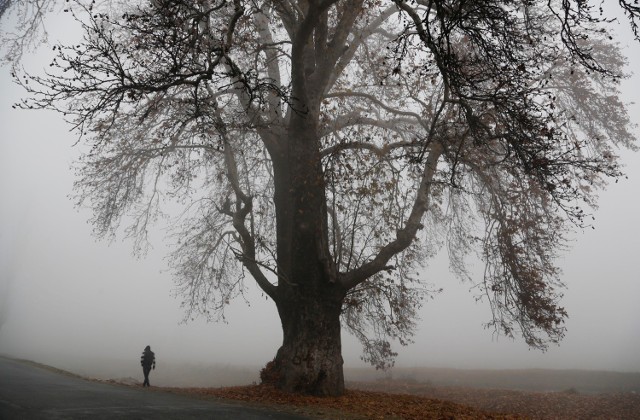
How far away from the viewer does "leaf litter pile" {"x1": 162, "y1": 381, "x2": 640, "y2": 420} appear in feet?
23.7

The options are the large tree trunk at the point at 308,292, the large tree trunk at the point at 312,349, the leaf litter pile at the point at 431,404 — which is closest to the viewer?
the leaf litter pile at the point at 431,404

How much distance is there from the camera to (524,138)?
6.42 m

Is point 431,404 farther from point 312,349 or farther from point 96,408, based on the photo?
point 96,408

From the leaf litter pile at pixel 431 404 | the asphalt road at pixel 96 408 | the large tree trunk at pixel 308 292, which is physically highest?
the large tree trunk at pixel 308 292

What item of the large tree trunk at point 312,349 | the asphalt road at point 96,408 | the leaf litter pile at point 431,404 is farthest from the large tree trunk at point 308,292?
the asphalt road at point 96,408

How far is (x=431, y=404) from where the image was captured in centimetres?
845

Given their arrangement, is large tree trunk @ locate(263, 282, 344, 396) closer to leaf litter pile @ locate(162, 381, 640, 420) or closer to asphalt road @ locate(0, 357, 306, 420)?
leaf litter pile @ locate(162, 381, 640, 420)

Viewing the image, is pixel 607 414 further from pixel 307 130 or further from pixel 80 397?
pixel 80 397

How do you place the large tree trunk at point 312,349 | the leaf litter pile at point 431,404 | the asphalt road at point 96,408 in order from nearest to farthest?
the asphalt road at point 96,408, the leaf litter pile at point 431,404, the large tree trunk at point 312,349

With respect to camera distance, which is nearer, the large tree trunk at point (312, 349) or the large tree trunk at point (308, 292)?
the large tree trunk at point (312, 349)

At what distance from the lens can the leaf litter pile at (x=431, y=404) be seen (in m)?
7.23

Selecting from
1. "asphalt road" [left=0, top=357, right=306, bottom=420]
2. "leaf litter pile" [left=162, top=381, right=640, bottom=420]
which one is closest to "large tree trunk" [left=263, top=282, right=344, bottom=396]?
"leaf litter pile" [left=162, top=381, right=640, bottom=420]

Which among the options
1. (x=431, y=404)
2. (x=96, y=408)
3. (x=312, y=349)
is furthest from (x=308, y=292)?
(x=96, y=408)

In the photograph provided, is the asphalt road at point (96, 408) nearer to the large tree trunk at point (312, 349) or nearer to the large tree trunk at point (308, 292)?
the large tree trunk at point (312, 349)
